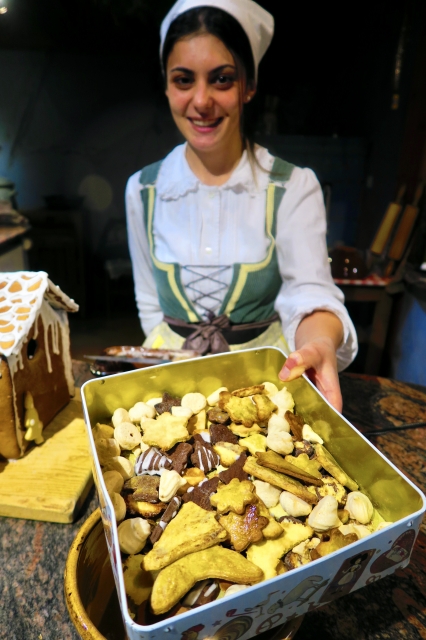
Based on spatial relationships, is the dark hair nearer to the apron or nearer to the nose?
the nose

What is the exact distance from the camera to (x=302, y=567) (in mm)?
296

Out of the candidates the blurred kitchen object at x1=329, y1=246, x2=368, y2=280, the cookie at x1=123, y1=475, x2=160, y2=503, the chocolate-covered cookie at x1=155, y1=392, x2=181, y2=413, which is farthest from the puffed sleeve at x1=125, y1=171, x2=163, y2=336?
the cookie at x1=123, y1=475, x2=160, y2=503

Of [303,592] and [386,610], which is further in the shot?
[386,610]

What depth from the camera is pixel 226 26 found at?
0.88 m

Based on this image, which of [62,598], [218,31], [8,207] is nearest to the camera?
[62,598]

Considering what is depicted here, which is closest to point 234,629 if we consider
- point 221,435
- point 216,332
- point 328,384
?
point 221,435

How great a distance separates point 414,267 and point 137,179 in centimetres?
102

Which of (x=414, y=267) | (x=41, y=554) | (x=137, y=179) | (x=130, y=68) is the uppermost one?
(x=130, y=68)

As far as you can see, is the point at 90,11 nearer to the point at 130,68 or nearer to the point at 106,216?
the point at 130,68

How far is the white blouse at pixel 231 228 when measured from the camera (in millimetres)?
1020

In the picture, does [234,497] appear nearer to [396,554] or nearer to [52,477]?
[396,554]

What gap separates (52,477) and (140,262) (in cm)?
70

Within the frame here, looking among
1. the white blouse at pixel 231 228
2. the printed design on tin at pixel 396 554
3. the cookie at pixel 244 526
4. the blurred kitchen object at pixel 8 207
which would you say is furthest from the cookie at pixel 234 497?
the blurred kitchen object at pixel 8 207

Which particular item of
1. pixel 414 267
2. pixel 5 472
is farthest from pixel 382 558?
pixel 414 267
